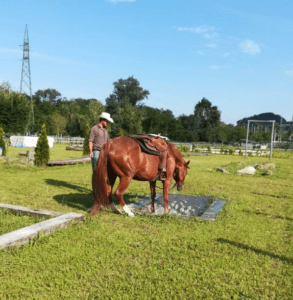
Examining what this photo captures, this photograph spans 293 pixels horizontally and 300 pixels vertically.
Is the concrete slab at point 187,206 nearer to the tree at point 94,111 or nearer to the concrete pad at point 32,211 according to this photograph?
the concrete pad at point 32,211

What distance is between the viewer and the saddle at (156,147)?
241 inches

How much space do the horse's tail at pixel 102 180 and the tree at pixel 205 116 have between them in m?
71.0

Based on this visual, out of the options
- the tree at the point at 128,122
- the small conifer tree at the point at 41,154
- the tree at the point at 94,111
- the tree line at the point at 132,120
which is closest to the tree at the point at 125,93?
the tree line at the point at 132,120

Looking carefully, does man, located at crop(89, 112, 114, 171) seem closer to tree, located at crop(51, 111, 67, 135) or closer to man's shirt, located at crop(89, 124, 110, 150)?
man's shirt, located at crop(89, 124, 110, 150)

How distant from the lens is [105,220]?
5.65m

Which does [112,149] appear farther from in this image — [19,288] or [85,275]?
[19,288]

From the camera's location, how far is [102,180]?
18.3 ft

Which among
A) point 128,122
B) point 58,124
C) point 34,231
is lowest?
point 34,231

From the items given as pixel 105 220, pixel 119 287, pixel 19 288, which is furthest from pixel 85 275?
pixel 105 220

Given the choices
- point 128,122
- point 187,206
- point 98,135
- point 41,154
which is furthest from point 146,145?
point 128,122

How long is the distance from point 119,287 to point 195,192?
6.51m

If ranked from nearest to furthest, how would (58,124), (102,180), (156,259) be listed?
1. (156,259)
2. (102,180)
3. (58,124)

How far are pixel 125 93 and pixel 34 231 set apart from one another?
66.4 meters

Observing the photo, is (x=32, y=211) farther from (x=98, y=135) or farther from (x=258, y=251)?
(x=258, y=251)
